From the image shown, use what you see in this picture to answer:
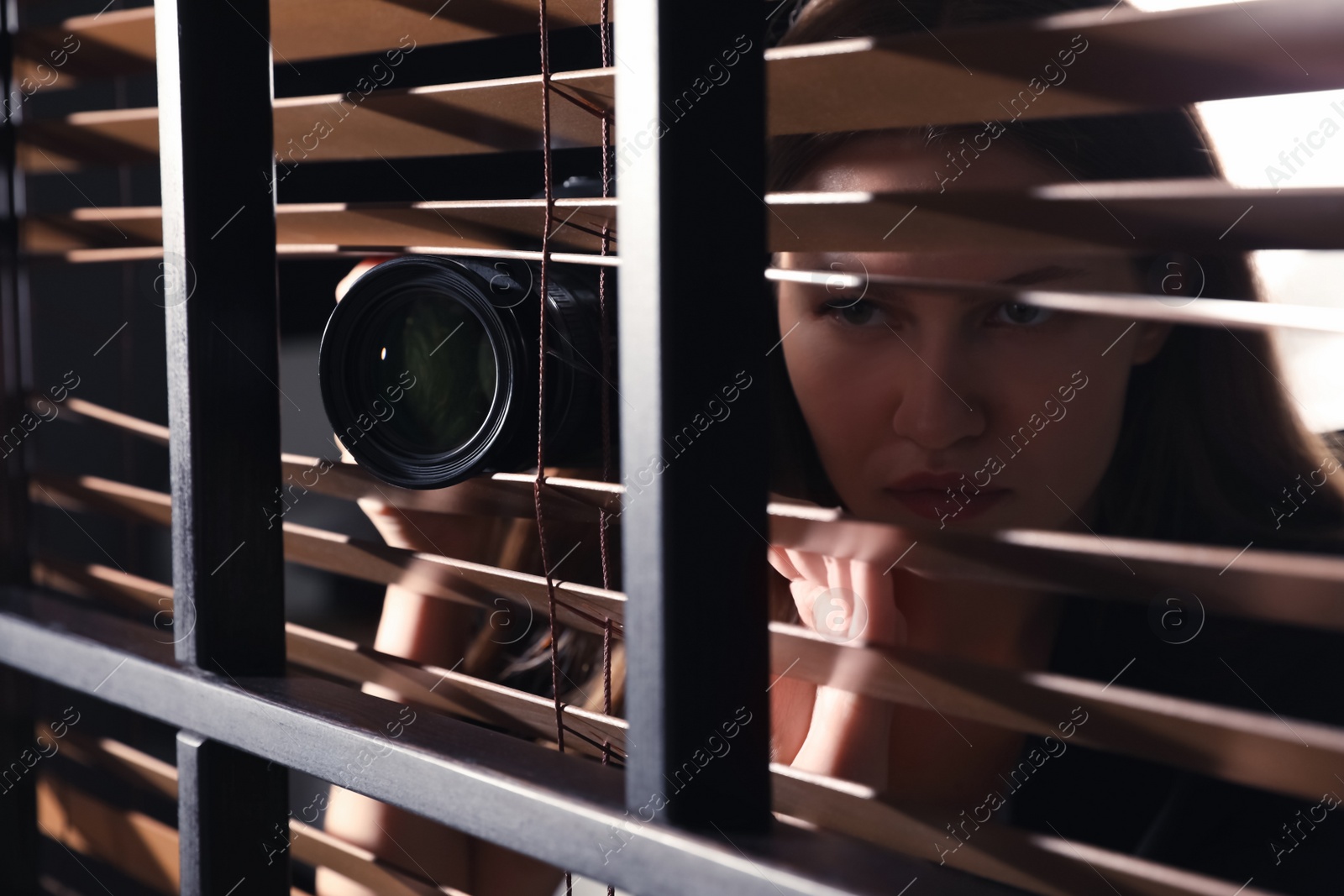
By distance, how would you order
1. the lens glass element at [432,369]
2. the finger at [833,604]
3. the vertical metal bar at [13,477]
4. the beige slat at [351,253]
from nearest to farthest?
1. the beige slat at [351,253]
2. the lens glass element at [432,369]
3. the finger at [833,604]
4. the vertical metal bar at [13,477]

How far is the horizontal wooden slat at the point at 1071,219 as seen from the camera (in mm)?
449

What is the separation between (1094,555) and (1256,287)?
2.53 feet

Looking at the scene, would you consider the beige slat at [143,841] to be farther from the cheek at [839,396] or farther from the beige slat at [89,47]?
the beige slat at [89,47]

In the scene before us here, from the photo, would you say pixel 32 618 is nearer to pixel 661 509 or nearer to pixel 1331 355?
pixel 661 509

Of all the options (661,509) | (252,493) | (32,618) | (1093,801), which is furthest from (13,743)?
(1093,801)

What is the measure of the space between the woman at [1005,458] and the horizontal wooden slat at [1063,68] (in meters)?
0.07

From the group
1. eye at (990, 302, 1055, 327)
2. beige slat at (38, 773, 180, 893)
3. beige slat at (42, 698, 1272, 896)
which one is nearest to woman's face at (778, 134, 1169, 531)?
eye at (990, 302, 1055, 327)

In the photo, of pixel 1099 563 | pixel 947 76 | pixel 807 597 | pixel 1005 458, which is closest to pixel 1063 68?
pixel 947 76

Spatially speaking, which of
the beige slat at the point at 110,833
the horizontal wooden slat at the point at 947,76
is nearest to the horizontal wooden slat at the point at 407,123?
the horizontal wooden slat at the point at 947,76

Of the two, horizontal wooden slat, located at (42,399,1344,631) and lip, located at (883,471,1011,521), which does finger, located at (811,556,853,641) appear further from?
horizontal wooden slat, located at (42,399,1344,631)

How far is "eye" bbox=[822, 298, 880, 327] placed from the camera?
2.77ft

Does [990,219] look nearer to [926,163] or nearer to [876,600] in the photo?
[926,163]

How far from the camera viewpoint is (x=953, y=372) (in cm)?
75

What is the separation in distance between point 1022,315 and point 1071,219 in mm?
288
